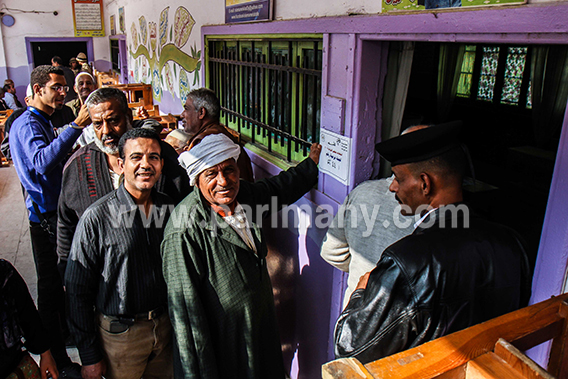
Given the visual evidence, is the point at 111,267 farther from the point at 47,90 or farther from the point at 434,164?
the point at 47,90

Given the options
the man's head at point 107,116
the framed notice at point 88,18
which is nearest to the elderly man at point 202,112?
the man's head at point 107,116

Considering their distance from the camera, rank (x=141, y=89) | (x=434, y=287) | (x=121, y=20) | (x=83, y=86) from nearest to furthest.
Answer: (x=434, y=287) → (x=83, y=86) → (x=141, y=89) → (x=121, y=20)

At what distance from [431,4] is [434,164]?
711mm

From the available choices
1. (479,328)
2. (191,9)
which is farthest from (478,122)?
(479,328)

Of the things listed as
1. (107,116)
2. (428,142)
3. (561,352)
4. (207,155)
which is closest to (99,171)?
(107,116)

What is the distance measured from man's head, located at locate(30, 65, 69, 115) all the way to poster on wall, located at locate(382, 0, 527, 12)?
266 cm

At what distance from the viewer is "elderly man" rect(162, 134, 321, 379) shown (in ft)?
6.66

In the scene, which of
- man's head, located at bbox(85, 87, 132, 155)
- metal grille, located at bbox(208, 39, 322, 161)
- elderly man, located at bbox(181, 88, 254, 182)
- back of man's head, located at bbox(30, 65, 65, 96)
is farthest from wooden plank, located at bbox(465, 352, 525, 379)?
back of man's head, located at bbox(30, 65, 65, 96)

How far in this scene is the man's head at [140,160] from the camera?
2172 millimetres

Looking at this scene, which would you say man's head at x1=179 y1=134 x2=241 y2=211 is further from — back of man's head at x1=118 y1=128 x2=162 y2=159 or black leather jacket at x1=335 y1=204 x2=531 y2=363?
black leather jacket at x1=335 y1=204 x2=531 y2=363

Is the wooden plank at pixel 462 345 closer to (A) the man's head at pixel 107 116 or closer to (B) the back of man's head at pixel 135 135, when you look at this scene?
(B) the back of man's head at pixel 135 135

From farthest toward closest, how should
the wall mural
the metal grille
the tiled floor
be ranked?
1. the wall mural
2. the tiled floor
3. the metal grille

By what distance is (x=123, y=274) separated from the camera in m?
2.12

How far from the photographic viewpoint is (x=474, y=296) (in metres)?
1.44
